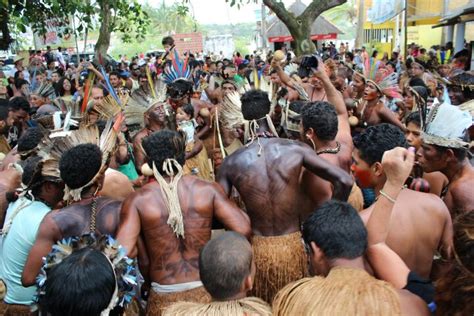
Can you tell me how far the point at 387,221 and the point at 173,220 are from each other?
50.3 inches

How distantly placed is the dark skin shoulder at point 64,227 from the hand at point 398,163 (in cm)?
171

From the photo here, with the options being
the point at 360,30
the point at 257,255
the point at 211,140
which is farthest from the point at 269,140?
the point at 360,30

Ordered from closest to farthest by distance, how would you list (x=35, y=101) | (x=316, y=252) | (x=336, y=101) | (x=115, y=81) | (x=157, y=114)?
(x=316, y=252), (x=336, y=101), (x=157, y=114), (x=35, y=101), (x=115, y=81)

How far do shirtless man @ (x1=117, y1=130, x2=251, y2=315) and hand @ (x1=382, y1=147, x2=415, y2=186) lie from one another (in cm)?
107

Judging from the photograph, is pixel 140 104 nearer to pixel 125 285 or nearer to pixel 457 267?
pixel 125 285

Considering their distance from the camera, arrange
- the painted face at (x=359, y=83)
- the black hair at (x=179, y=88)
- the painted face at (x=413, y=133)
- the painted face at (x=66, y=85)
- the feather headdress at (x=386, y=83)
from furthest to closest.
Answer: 1. the painted face at (x=66, y=85)
2. the painted face at (x=359, y=83)
3. the feather headdress at (x=386, y=83)
4. the black hair at (x=179, y=88)
5. the painted face at (x=413, y=133)

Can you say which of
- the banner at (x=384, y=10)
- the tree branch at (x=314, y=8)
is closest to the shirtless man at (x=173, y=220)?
the tree branch at (x=314, y=8)

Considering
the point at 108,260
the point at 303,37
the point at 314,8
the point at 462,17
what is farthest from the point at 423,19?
the point at 108,260

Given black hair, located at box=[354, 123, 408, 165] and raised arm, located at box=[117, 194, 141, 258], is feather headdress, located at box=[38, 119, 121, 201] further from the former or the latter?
black hair, located at box=[354, 123, 408, 165]

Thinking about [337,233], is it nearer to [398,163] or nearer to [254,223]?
[398,163]

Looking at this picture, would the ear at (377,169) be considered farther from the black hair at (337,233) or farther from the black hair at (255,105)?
the black hair at (255,105)

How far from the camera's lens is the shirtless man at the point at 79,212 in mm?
2891

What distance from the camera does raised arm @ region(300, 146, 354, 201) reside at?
11.0 ft

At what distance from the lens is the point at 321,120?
3926mm
